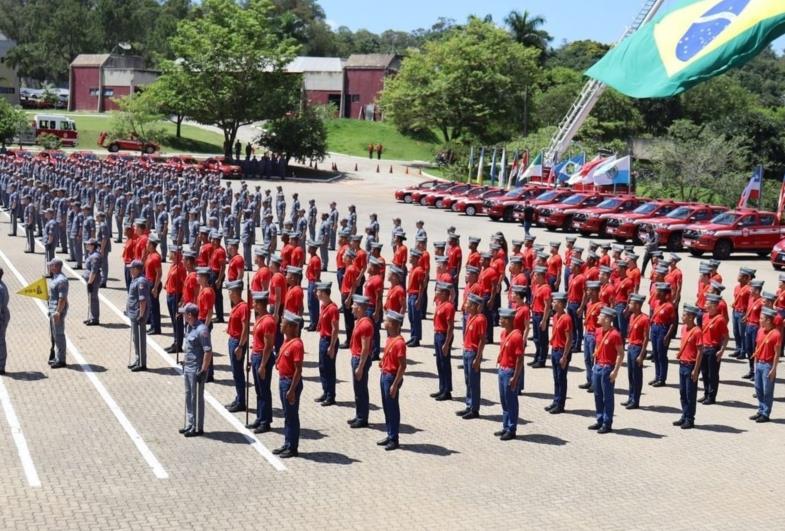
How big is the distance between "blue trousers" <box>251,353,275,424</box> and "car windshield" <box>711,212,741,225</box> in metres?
22.8

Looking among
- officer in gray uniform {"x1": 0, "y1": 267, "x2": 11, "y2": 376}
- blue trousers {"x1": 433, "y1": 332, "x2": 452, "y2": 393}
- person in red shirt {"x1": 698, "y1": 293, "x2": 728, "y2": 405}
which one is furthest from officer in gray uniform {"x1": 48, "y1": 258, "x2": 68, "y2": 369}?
person in red shirt {"x1": 698, "y1": 293, "x2": 728, "y2": 405}

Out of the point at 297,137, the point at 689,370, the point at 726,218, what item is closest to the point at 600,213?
the point at 726,218

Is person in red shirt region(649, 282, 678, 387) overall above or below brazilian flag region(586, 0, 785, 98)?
below

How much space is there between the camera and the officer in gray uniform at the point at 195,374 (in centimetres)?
1261

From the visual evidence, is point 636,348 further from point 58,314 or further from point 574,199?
point 574,199

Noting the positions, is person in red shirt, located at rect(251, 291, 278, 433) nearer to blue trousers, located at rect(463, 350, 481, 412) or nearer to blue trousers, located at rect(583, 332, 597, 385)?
blue trousers, located at rect(463, 350, 481, 412)

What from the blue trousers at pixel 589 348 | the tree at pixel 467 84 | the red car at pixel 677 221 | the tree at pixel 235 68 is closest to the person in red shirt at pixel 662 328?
the blue trousers at pixel 589 348

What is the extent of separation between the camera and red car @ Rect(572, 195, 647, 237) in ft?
119

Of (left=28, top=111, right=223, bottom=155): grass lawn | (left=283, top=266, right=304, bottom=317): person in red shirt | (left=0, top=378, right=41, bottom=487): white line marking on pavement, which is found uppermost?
(left=28, top=111, right=223, bottom=155): grass lawn

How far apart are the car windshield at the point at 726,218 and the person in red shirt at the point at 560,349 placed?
64.8ft

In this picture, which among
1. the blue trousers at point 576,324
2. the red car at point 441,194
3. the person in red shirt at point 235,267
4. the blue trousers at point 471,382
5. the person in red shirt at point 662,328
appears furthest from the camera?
the red car at point 441,194

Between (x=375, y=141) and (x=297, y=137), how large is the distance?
50.8 ft

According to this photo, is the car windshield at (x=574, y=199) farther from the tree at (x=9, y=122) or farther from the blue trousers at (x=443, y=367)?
the tree at (x=9, y=122)

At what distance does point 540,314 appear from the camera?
17.0 metres
